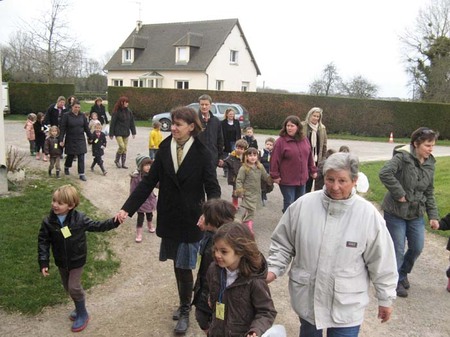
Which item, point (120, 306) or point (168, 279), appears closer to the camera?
point (120, 306)

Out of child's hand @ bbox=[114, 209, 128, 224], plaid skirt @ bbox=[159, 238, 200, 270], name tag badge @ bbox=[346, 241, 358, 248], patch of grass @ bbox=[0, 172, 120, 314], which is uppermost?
name tag badge @ bbox=[346, 241, 358, 248]

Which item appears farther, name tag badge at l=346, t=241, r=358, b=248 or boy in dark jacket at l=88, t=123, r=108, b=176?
boy in dark jacket at l=88, t=123, r=108, b=176

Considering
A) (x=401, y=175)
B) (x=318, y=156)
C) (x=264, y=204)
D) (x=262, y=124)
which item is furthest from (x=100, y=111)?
(x=262, y=124)

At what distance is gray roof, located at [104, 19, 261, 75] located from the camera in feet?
128

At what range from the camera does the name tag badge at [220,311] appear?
2803 millimetres

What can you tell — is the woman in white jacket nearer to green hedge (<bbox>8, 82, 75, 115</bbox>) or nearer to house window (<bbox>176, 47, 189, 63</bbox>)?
green hedge (<bbox>8, 82, 75, 115</bbox>)

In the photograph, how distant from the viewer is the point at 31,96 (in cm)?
2825

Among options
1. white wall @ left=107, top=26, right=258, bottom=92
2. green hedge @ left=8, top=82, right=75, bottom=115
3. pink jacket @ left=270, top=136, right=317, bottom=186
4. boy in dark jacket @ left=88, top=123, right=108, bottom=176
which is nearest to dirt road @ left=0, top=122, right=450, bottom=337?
pink jacket @ left=270, top=136, right=317, bottom=186

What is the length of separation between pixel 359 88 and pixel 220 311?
152ft

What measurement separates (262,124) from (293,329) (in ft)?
81.8

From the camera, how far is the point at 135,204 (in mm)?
4113

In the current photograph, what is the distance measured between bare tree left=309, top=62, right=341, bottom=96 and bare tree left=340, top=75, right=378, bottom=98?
1039 mm

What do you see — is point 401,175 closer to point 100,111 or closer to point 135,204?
point 135,204

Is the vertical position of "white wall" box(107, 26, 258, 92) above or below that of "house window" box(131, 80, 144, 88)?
above
